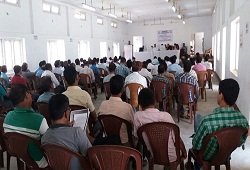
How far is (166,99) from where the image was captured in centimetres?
474

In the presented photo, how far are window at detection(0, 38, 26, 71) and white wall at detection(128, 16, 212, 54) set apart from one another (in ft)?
40.3

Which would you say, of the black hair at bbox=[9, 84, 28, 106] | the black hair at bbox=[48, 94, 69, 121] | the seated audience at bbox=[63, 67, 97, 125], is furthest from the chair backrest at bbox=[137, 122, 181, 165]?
the black hair at bbox=[9, 84, 28, 106]

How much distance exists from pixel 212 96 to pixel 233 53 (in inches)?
52.4

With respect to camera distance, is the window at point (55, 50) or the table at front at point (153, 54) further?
the table at front at point (153, 54)

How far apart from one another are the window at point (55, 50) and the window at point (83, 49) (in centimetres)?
180

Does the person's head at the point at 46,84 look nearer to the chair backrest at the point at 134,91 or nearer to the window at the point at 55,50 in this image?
the chair backrest at the point at 134,91

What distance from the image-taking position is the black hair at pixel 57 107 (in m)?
1.85

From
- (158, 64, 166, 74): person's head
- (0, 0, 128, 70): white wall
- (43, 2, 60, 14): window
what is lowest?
(158, 64, 166, 74): person's head

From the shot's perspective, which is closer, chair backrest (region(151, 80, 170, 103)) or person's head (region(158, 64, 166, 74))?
chair backrest (region(151, 80, 170, 103))

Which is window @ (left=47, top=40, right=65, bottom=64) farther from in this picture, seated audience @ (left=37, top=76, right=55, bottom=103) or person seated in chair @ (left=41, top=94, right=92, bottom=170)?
person seated in chair @ (left=41, top=94, right=92, bottom=170)

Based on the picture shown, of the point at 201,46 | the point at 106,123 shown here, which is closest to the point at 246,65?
the point at 106,123

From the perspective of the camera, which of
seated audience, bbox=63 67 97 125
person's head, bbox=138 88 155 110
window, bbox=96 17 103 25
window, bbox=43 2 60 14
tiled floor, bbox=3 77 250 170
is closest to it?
person's head, bbox=138 88 155 110

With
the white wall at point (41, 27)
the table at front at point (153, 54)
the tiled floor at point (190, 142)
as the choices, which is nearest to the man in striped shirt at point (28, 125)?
the tiled floor at point (190, 142)

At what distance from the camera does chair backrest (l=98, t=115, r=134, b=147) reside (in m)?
2.57
